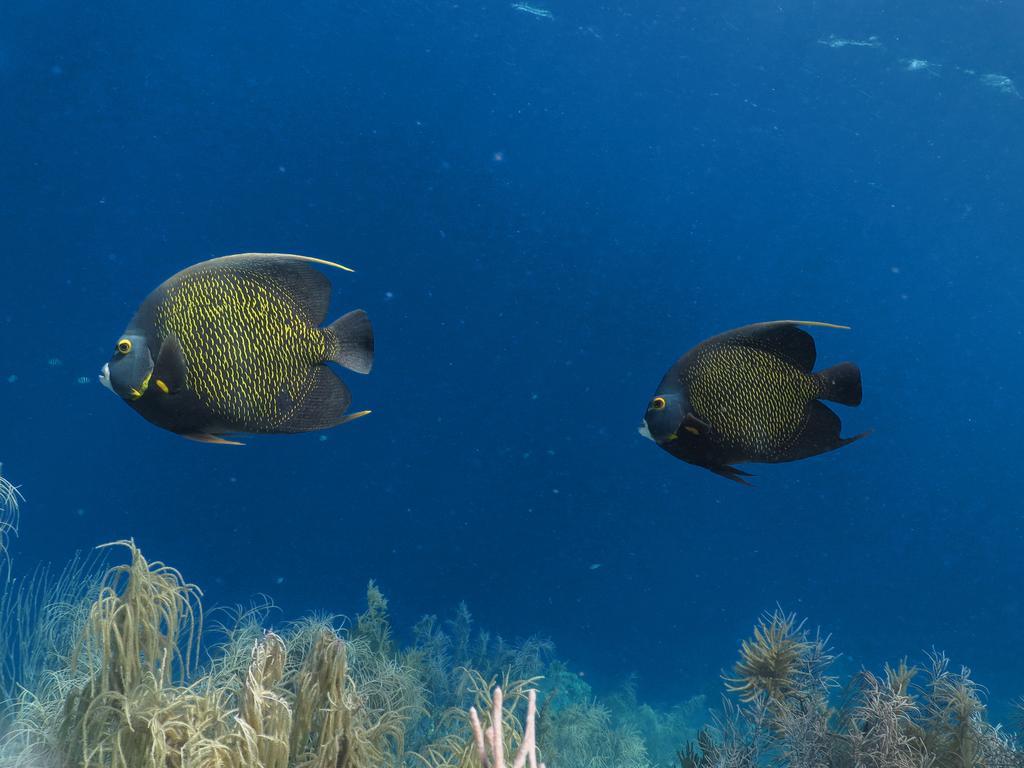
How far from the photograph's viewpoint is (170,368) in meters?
2.47

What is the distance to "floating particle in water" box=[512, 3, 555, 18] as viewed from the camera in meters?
20.6

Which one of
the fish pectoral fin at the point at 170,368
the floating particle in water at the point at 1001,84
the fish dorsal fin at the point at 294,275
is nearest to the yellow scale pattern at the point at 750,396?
the fish dorsal fin at the point at 294,275

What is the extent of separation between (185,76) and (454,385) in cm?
1289

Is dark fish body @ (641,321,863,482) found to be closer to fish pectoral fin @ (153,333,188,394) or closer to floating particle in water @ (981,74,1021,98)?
fish pectoral fin @ (153,333,188,394)

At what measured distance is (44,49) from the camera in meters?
20.3

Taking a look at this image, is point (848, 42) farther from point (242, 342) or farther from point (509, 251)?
point (242, 342)

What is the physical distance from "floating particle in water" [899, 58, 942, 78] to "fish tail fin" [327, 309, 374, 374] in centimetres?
2375

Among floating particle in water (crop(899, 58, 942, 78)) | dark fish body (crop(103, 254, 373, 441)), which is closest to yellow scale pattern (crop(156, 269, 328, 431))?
dark fish body (crop(103, 254, 373, 441))

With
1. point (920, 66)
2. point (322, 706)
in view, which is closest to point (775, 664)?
point (322, 706)

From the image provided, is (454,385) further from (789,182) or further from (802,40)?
(802,40)

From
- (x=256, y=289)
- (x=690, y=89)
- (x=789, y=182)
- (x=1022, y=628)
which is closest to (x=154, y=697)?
(x=256, y=289)

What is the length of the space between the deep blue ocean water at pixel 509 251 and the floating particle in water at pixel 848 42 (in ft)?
0.54

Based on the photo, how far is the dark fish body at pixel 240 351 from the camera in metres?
2.48

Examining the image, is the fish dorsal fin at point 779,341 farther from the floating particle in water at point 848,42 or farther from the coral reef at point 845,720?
the floating particle in water at point 848,42
